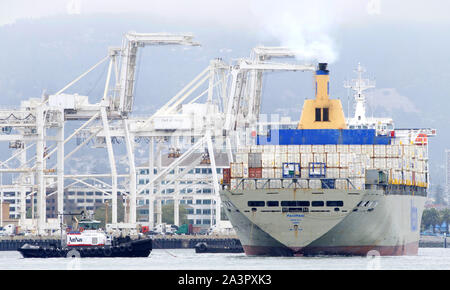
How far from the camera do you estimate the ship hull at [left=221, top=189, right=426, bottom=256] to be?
71.9 meters

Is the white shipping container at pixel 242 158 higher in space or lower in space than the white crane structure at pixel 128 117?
lower

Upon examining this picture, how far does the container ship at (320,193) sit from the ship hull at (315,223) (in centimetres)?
6

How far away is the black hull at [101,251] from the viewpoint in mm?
78750

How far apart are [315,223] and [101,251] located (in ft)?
51.8

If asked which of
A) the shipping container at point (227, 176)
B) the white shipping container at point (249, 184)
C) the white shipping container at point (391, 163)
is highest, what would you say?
the white shipping container at point (391, 163)

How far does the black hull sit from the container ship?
6607 millimetres

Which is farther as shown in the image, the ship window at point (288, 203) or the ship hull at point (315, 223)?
the ship window at point (288, 203)

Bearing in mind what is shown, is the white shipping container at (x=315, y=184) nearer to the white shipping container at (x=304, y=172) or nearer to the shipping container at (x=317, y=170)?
the shipping container at (x=317, y=170)

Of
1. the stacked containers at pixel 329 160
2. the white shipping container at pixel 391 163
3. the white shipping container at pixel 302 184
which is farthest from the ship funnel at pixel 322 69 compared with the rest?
the white shipping container at pixel 302 184

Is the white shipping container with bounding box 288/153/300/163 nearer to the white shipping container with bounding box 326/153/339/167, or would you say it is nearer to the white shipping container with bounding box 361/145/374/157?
the white shipping container with bounding box 326/153/339/167

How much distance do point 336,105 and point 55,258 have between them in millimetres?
22731
